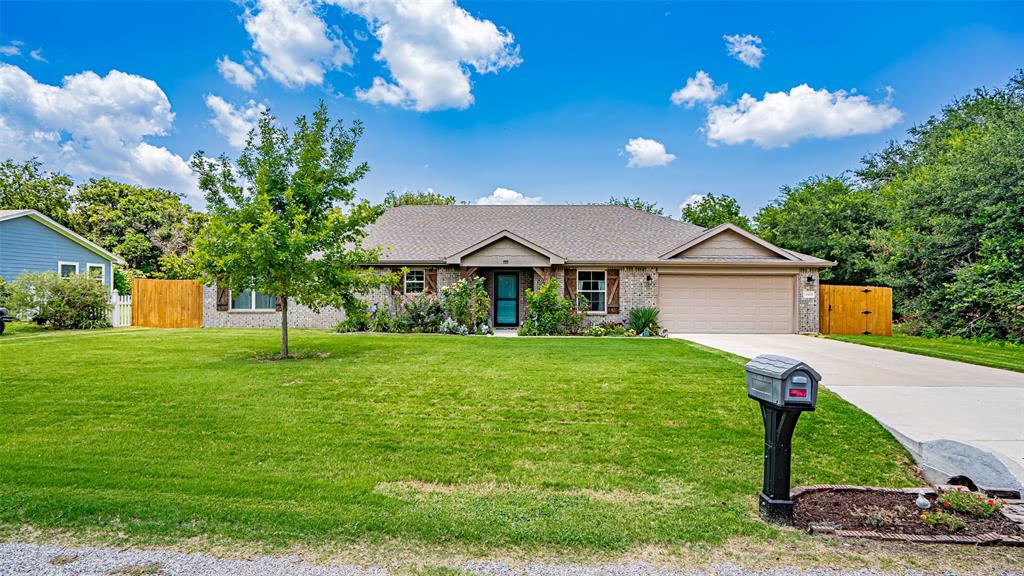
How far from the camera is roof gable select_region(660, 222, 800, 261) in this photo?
16.4 metres

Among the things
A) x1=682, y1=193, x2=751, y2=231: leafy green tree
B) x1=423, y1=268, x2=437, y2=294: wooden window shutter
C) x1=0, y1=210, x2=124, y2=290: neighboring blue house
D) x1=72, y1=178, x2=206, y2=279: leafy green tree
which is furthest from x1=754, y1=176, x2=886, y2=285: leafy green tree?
x1=72, y1=178, x2=206, y2=279: leafy green tree

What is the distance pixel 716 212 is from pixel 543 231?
54.8 ft

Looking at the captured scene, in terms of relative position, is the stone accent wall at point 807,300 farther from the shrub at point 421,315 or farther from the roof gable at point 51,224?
the roof gable at point 51,224

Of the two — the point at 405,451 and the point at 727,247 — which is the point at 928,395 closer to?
the point at 405,451

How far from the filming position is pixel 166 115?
19.1m

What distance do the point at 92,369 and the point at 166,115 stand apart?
49.4 ft

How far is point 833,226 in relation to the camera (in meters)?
23.0

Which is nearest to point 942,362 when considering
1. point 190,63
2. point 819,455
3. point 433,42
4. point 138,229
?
point 819,455

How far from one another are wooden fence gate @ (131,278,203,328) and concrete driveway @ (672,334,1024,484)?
1799 centimetres

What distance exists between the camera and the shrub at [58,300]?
14.7m

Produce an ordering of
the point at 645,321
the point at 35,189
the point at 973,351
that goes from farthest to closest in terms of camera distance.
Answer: the point at 35,189 → the point at 645,321 → the point at 973,351

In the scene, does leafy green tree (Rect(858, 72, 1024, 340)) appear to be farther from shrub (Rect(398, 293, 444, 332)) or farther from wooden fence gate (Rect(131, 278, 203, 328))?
wooden fence gate (Rect(131, 278, 203, 328))

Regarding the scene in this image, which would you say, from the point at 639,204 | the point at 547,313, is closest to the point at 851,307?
the point at 547,313

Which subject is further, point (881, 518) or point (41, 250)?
point (41, 250)
